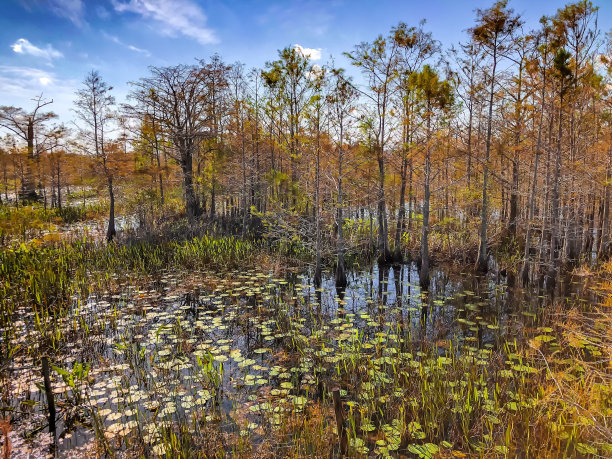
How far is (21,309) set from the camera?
312 inches

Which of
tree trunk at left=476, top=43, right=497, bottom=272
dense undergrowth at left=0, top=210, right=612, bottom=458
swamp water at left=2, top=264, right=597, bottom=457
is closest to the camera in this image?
dense undergrowth at left=0, top=210, right=612, bottom=458

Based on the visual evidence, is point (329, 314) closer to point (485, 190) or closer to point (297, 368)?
point (297, 368)

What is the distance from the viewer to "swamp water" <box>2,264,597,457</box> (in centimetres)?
414

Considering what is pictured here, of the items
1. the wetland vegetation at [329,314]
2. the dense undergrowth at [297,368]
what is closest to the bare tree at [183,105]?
the wetland vegetation at [329,314]

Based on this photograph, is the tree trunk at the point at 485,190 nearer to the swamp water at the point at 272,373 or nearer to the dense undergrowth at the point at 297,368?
the dense undergrowth at the point at 297,368

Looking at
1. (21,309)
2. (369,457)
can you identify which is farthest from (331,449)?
(21,309)

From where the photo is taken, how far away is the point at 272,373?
550 cm

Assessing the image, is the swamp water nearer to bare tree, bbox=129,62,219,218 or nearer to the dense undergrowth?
the dense undergrowth

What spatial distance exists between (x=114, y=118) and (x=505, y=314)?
1868 cm

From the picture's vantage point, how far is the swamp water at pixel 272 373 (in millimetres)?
4137

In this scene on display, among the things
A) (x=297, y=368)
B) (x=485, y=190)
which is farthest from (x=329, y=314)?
(x=485, y=190)

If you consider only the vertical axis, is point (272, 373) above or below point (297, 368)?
below

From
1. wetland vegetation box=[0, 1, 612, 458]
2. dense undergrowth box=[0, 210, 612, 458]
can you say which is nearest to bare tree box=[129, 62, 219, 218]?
wetland vegetation box=[0, 1, 612, 458]

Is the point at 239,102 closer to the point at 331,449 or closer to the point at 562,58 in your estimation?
the point at 562,58
